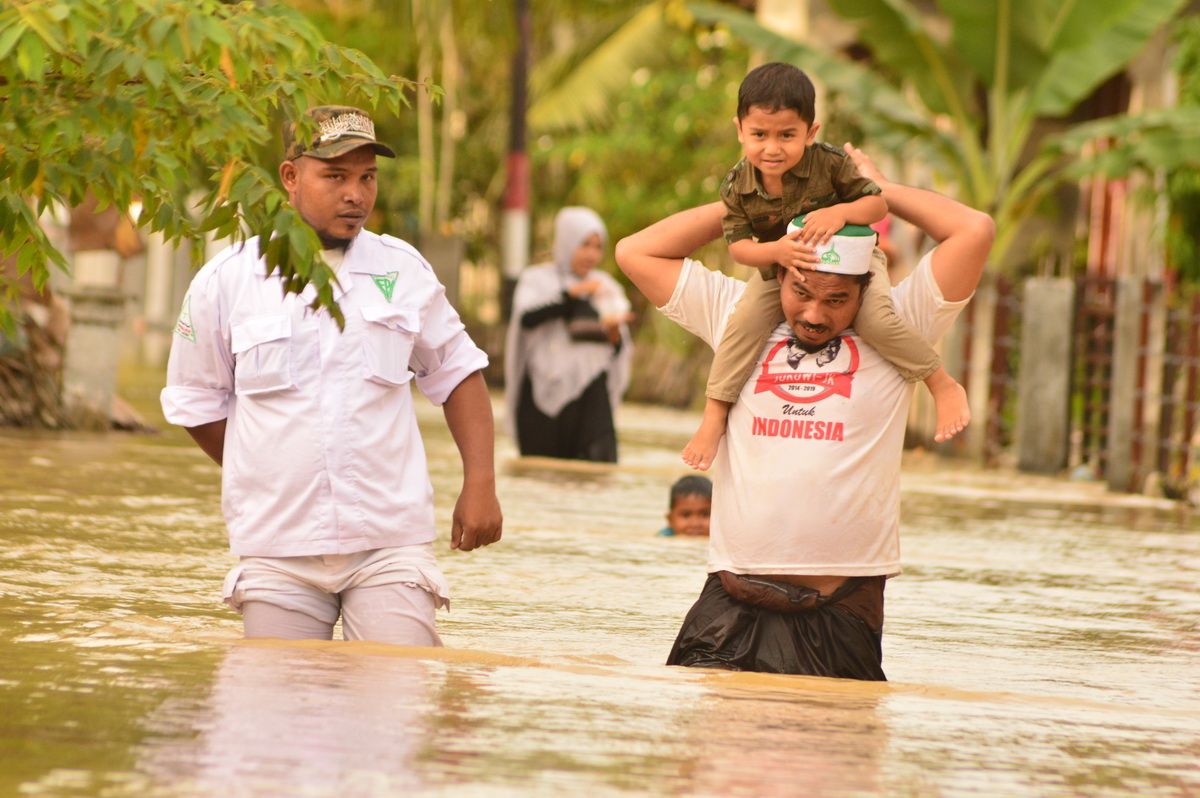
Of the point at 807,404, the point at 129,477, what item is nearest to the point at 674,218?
the point at 807,404

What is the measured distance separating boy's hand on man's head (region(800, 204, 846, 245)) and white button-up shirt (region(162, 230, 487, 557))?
1.01 meters

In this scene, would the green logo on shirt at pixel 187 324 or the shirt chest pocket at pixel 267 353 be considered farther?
the green logo on shirt at pixel 187 324

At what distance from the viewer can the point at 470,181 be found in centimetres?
3466

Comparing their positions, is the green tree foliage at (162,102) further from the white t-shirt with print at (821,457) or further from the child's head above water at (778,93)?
the white t-shirt with print at (821,457)

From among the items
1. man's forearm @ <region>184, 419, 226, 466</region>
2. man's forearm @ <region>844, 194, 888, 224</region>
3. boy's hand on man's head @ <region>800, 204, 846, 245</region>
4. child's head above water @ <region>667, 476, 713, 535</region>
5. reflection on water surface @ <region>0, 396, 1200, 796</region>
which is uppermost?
man's forearm @ <region>844, 194, 888, 224</region>

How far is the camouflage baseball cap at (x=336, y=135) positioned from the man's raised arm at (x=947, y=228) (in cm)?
126

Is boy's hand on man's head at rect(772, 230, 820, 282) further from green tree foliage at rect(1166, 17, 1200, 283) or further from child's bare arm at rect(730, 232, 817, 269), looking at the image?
green tree foliage at rect(1166, 17, 1200, 283)

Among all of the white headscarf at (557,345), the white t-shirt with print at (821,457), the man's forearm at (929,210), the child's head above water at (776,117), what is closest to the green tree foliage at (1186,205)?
the white headscarf at (557,345)

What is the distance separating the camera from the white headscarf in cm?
1455

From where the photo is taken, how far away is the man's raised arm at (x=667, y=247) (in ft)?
19.4

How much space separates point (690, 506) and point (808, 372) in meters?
4.60

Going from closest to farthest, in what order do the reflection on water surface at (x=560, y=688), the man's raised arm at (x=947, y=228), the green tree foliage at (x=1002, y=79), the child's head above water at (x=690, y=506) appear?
the reflection on water surface at (x=560, y=688) → the man's raised arm at (x=947, y=228) → the child's head above water at (x=690, y=506) → the green tree foliage at (x=1002, y=79)

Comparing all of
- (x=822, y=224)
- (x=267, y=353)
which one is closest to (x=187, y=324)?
(x=267, y=353)

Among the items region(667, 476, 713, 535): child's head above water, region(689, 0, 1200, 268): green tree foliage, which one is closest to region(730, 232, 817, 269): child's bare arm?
region(667, 476, 713, 535): child's head above water
